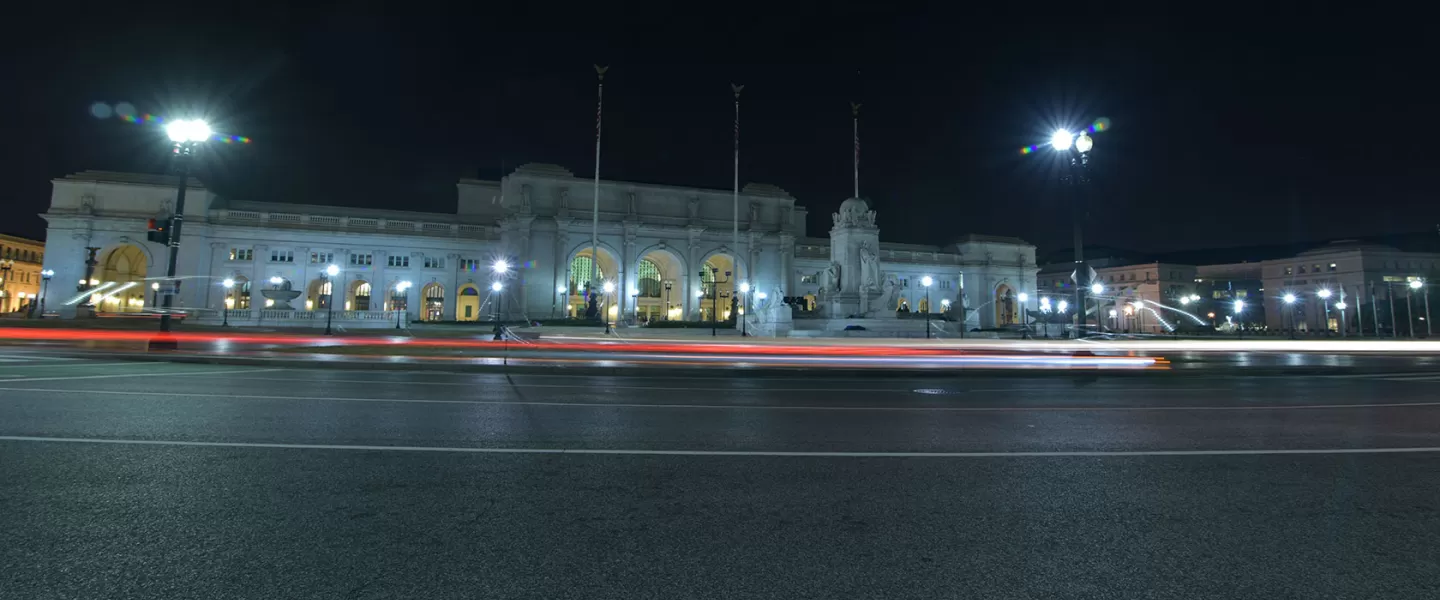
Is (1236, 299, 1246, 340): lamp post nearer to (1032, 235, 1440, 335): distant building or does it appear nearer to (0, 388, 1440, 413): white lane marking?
(1032, 235, 1440, 335): distant building

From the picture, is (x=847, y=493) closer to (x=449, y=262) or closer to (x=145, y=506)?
(x=145, y=506)

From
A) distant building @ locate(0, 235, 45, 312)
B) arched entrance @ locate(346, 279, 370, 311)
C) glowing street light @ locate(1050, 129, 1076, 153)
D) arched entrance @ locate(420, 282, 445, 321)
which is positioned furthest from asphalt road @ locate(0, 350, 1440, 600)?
distant building @ locate(0, 235, 45, 312)

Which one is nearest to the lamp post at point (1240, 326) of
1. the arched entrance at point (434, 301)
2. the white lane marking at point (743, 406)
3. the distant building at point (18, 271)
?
the white lane marking at point (743, 406)

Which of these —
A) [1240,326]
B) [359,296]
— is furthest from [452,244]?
[1240,326]

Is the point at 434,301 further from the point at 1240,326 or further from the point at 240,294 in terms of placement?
the point at 1240,326

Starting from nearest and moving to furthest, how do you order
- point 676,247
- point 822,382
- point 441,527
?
point 441,527
point 822,382
point 676,247

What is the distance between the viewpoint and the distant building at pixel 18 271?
90812 mm

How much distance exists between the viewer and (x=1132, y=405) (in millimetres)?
10578

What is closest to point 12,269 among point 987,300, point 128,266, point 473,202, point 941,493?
point 128,266

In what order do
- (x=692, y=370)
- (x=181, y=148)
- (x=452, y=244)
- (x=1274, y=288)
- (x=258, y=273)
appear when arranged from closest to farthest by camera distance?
(x=692, y=370)
(x=181, y=148)
(x=258, y=273)
(x=452, y=244)
(x=1274, y=288)

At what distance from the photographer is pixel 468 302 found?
82.5 meters

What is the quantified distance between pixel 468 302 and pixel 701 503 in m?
84.7

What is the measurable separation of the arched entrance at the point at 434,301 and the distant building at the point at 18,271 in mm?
57346

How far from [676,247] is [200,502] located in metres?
80.1
